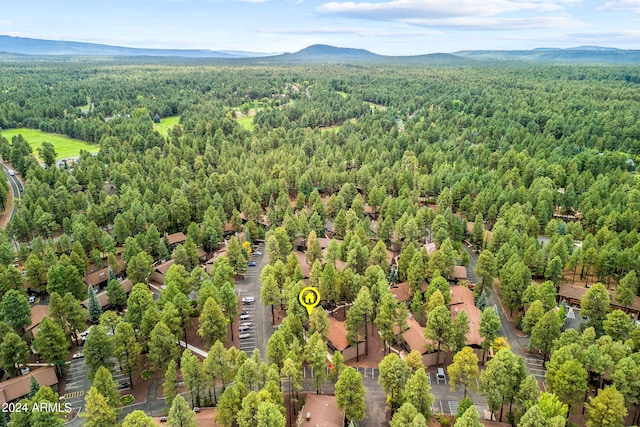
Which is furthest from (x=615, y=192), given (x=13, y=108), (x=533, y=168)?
(x=13, y=108)

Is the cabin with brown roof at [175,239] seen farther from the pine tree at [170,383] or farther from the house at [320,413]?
the house at [320,413]

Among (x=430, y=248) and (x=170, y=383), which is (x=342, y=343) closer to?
(x=170, y=383)

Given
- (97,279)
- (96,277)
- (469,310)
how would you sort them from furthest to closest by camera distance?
(96,277) < (97,279) < (469,310)

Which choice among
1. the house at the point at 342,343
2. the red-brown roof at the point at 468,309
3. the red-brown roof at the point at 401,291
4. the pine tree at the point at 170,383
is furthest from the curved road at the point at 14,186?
the red-brown roof at the point at 468,309

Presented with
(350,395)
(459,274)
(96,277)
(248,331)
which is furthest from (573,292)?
(96,277)

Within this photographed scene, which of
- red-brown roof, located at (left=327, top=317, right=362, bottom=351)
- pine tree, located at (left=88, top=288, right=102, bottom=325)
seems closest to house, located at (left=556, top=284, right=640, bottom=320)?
red-brown roof, located at (left=327, top=317, right=362, bottom=351)

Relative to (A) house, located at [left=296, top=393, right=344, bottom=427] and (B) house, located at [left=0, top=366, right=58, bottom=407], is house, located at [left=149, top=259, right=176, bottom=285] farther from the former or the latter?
(A) house, located at [left=296, top=393, right=344, bottom=427]
